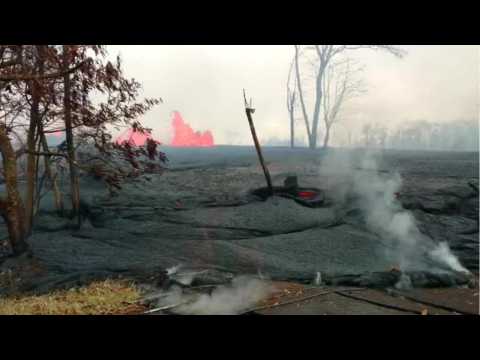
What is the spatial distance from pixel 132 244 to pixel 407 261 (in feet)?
13.5

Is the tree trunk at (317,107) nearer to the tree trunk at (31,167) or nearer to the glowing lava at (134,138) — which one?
the glowing lava at (134,138)

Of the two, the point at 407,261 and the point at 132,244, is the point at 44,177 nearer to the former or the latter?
the point at 132,244

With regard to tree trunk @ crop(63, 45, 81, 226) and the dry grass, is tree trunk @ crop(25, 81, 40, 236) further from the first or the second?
the dry grass

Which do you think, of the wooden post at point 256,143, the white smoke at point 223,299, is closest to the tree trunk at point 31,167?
the white smoke at point 223,299

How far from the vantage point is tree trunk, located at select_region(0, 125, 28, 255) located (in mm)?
6363

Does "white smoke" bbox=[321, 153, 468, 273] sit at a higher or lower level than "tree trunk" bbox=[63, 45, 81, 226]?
lower

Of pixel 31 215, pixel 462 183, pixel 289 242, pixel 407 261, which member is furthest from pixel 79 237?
pixel 462 183

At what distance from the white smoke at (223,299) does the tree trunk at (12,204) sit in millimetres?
2801

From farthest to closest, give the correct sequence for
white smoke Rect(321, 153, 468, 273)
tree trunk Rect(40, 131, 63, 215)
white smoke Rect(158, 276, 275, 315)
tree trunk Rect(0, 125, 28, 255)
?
tree trunk Rect(40, 131, 63, 215) < tree trunk Rect(0, 125, 28, 255) < white smoke Rect(321, 153, 468, 273) < white smoke Rect(158, 276, 275, 315)

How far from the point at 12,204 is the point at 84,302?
2.25m

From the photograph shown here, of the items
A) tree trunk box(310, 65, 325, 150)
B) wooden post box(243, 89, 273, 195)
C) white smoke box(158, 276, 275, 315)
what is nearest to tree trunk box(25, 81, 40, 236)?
white smoke box(158, 276, 275, 315)

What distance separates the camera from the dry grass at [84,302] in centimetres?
503

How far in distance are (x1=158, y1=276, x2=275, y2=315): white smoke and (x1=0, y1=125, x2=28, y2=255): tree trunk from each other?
2801 millimetres

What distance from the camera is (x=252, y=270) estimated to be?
19.8 ft
